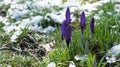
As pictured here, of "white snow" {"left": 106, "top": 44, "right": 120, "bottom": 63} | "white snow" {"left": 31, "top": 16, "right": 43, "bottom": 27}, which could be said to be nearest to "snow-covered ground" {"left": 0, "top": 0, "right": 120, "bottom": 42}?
"white snow" {"left": 31, "top": 16, "right": 43, "bottom": 27}

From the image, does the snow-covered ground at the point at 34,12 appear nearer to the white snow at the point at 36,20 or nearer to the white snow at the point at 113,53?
the white snow at the point at 36,20

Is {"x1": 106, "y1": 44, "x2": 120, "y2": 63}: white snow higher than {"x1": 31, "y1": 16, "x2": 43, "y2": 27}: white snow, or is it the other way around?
{"x1": 31, "y1": 16, "x2": 43, "y2": 27}: white snow

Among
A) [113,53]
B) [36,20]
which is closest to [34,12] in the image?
[36,20]

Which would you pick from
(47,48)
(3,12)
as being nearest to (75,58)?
(47,48)

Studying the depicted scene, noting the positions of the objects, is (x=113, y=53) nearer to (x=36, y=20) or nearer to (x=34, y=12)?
(x=36, y=20)

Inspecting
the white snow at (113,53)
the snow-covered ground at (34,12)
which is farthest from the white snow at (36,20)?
the white snow at (113,53)

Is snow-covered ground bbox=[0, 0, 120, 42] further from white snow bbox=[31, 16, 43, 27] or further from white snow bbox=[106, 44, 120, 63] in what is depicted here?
white snow bbox=[106, 44, 120, 63]

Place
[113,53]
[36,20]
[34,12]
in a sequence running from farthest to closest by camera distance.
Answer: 1. [34,12]
2. [36,20]
3. [113,53]

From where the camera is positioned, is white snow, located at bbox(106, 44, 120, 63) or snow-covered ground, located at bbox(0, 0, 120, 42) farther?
snow-covered ground, located at bbox(0, 0, 120, 42)
